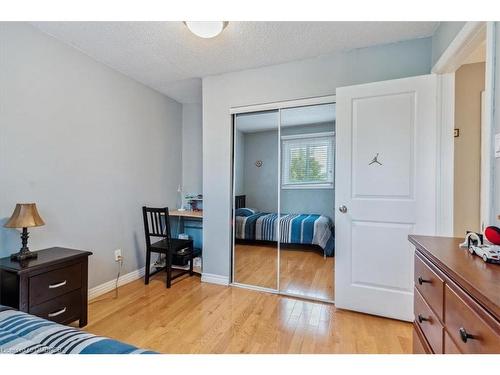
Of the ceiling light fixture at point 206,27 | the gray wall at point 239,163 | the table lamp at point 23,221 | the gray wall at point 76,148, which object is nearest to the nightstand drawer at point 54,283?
the table lamp at point 23,221

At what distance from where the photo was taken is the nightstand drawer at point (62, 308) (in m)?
1.69

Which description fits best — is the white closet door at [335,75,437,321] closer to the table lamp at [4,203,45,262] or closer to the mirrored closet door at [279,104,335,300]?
the mirrored closet door at [279,104,335,300]

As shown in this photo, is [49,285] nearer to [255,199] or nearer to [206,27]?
[255,199]

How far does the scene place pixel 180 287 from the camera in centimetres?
279

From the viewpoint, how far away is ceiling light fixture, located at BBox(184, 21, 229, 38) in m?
1.85

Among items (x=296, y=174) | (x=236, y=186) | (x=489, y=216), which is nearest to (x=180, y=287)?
(x=236, y=186)

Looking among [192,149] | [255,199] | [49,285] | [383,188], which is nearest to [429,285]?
[383,188]

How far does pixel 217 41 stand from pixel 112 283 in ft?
8.81

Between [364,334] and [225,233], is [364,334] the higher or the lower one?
the lower one

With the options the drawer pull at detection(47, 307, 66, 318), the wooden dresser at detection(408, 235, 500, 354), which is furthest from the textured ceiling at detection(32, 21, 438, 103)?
the drawer pull at detection(47, 307, 66, 318)
